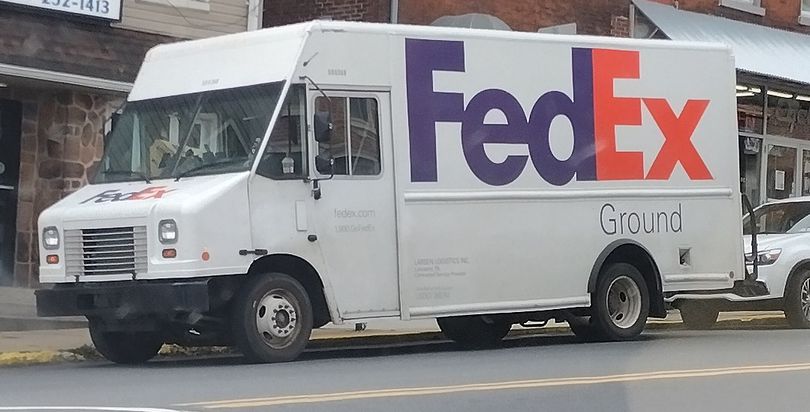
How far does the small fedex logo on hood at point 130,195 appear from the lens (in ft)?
41.0

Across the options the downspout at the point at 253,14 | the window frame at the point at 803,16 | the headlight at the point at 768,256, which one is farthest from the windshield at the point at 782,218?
the window frame at the point at 803,16

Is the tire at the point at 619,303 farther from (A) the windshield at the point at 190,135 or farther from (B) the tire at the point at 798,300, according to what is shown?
(A) the windshield at the point at 190,135

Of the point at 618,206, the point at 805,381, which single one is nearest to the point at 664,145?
the point at 618,206

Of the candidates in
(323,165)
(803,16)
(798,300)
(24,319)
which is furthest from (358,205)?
(803,16)

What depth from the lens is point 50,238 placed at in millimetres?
12953

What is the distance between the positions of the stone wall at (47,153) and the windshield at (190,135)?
6.00m

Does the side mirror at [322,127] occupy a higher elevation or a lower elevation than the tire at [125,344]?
higher

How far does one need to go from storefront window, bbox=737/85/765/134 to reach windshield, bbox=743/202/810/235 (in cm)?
776

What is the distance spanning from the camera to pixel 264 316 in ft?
41.2

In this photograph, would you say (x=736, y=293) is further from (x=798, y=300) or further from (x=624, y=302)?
(x=624, y=302)

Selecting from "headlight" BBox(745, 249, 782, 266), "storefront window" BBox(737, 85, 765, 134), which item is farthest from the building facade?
"storefront window" BBox(737, 85, 765, 134)

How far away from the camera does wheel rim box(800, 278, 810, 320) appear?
56.5 feet

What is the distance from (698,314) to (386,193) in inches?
248

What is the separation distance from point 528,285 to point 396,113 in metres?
2.21
